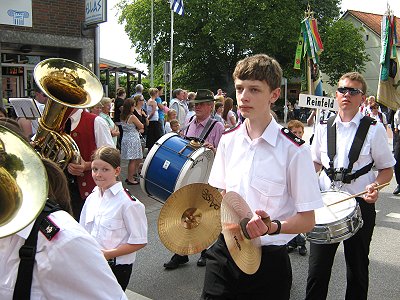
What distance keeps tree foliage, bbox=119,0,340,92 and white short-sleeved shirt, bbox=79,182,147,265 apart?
30647 millimetres

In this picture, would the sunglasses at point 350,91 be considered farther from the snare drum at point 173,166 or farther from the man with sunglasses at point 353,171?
the snare drum at point 173,166

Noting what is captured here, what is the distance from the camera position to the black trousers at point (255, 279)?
2346 mm

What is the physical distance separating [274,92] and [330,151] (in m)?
1.40

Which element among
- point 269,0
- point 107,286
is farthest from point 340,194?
point 269,0

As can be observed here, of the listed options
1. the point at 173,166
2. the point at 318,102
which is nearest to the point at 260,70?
the point at 173,166

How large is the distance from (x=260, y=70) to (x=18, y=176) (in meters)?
1.29

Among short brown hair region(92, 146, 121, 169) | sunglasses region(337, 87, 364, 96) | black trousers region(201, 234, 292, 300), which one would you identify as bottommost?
black trousers region(201, 234, 292, 300)

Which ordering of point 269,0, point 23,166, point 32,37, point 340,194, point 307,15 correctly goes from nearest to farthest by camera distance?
point 23,166
point 340,194
point 307,15
point 32,37
point 269,0

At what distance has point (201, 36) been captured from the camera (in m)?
34.5

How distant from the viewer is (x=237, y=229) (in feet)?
6.93

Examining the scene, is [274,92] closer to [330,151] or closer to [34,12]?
[330,151]

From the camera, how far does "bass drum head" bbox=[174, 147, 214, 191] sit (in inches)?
181

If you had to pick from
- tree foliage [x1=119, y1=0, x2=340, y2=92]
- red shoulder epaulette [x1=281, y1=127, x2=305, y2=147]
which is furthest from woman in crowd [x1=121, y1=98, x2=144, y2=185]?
tree foliage [x1=119, y1=0, x2=340, y2=92]

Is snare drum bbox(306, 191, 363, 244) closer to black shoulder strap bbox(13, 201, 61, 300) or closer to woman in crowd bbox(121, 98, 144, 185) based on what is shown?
black shoulder strap bbox(13, 201, 61, 300)
